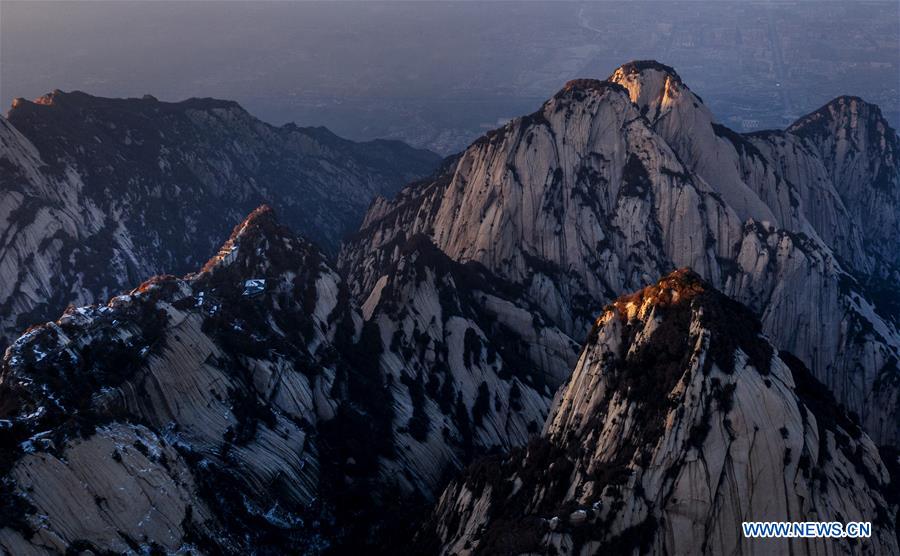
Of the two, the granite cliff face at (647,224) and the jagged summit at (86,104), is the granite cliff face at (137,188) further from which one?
the granite cliff face at (647,224)

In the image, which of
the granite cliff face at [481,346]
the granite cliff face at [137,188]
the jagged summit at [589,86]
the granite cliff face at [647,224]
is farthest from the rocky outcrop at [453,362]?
the granite cliff face at [137,188]

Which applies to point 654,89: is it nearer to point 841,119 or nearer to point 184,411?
point 841,119

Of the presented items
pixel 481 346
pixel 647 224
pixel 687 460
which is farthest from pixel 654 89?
pixel 687 460

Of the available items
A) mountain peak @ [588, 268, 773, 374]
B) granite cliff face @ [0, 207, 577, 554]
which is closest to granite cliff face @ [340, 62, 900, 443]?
granite cliff face @ [0, 207, 577, 554]

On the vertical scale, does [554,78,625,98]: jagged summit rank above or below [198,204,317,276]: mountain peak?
above

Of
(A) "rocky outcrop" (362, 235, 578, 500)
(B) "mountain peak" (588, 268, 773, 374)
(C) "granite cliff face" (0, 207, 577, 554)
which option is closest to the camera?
(C) "granite cliff face" (0, 207, 577, 554)

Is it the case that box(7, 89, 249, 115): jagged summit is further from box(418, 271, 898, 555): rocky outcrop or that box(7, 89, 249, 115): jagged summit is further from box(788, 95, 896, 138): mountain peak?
box(788, 95, 896, 138): mountain peak
